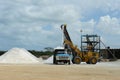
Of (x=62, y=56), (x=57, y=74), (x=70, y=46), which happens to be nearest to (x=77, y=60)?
(x=70, y=46)

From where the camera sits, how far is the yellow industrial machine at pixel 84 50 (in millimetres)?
57812

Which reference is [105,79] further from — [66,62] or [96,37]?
[96,37]

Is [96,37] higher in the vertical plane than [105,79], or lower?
higher

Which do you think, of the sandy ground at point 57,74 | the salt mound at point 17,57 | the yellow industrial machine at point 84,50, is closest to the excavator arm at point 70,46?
the yellow industrial machine at point 84,50

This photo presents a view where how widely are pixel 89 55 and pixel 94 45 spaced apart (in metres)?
2.82

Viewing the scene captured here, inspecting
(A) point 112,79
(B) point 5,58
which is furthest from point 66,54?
(A) point 112,79

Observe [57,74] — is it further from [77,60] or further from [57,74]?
[77,60]

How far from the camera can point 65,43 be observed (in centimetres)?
5781

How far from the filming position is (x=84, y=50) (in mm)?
59906

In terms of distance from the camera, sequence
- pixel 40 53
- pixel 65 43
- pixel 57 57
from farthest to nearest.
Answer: pixel 40 53, pixel 65 43, pixel 57 57

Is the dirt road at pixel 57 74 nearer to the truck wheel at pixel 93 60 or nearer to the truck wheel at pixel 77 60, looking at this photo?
the truck wheel at pixel 77 60

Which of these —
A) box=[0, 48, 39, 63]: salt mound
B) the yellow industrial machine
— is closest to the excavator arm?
the yellow industrial machine

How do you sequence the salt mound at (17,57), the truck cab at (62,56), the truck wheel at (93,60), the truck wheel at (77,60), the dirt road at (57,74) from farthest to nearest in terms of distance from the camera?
the salt mound at (17,57) → the truck wheel at (93,60) → the truck wheel at (77,60) → the truck cab at (62,56) → the dirt road at (57,74)

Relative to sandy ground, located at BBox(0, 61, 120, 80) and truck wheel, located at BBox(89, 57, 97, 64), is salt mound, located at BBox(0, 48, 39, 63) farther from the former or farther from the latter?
sandy ground, located at BBox(0, 61, 120, 80)
